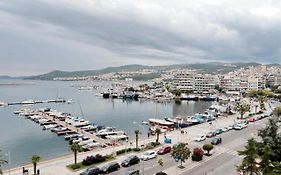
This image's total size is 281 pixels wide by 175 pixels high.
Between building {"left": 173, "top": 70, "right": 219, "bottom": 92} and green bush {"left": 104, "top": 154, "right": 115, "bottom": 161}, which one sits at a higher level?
building {"left": 173, "top": 70, "right": 219, "bottom": 92}

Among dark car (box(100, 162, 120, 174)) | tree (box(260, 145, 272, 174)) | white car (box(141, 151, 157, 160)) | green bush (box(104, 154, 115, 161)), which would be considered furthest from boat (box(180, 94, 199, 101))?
tree (box(260, 145, 272, 174))

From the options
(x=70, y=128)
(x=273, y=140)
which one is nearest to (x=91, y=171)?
(x=273, y=140)

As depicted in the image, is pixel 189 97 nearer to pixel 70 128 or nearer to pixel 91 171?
pixel 70 128

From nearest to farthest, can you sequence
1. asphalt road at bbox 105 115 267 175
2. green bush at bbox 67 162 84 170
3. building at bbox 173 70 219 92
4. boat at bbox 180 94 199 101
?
asphalt road at bbox 105 115 267 175, green bush at bbox 67 162 84 170, boat at bbox 180 94 199 101, building at bbox 173 70 219 92

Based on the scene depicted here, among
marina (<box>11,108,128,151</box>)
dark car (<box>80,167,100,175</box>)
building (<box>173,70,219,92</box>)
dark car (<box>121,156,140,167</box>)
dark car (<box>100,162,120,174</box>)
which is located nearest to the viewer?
dark car (<box>80,167,100,175</box>)

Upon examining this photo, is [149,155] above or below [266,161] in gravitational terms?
below

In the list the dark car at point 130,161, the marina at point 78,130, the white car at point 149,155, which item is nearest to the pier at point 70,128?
the marina at point 78,130

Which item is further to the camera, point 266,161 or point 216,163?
point 216,163

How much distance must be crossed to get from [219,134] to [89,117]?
144 ft

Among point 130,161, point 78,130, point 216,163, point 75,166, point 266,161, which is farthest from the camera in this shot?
point 78,130

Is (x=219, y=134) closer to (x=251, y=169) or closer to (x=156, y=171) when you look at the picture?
(x=156, y=171)

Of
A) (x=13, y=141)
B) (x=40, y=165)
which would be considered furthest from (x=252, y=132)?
(x=13, y=141)

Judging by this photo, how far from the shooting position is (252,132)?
1889 inches

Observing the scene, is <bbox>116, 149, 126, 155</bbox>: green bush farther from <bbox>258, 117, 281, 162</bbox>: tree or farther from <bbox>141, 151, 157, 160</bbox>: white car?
<bbox>258, 117, 281, 162</bbox>: tree
